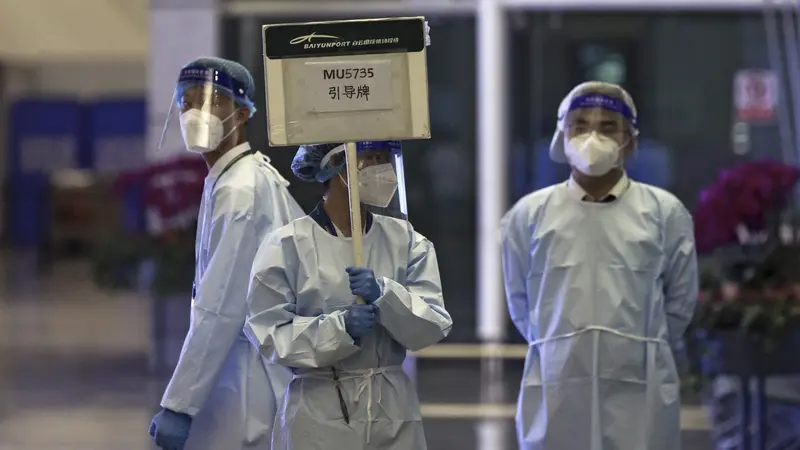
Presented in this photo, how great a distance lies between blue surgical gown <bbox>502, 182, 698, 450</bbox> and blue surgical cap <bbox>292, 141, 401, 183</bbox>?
0.83 m

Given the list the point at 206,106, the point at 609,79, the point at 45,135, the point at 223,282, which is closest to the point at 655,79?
the point at 609,79

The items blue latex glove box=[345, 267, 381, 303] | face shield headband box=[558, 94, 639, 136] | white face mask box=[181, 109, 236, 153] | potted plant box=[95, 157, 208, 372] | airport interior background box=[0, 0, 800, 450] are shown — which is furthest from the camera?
airport interior background box=[0, 0, 800, 450]

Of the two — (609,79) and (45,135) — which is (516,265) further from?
(45,135)

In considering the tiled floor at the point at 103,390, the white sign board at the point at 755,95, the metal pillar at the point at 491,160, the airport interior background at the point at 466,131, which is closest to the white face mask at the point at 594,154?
the tiled floor at the point at 103,390

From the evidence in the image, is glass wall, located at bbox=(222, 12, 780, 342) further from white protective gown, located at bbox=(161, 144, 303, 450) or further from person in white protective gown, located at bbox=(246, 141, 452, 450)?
person in white protective gown, located at bbox=(246, 141, 452, 450)

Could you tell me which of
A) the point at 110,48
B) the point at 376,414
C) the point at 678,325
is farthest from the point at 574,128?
the point at 110,48

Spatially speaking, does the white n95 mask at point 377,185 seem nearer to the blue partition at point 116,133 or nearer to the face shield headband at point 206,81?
the face shield headband at point 206,81

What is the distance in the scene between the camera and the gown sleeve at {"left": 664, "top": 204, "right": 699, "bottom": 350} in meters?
3.11

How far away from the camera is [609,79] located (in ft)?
25.0

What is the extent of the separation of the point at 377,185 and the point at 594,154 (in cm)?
91

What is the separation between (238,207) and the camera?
282 cm

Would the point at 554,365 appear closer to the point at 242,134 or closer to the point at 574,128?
the point at 574,128

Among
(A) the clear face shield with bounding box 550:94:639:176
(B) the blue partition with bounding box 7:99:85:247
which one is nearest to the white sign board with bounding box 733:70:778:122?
(A) the clear face shield with bounding box 550:94:639:176

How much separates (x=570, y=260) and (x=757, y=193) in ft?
4.45
